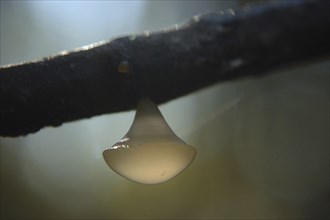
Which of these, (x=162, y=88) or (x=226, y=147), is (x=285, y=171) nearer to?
(x=226, y=147)

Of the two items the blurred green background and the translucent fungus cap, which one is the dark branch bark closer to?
the translucent fungus cap

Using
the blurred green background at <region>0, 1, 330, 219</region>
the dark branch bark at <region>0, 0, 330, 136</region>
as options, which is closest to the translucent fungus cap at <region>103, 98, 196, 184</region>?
the dark branch bark at <region>0, 0, 330, 136</region>

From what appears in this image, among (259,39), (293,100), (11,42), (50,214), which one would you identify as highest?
(11,42)

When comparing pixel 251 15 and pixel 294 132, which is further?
pixel 294 132

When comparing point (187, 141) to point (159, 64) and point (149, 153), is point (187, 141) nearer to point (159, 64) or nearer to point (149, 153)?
point (149, 153)

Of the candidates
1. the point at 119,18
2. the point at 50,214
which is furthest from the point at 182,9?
the point at 50,214

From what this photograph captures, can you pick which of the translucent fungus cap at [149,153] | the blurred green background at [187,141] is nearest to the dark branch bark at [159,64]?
the translucent fungus cap at [149,153]

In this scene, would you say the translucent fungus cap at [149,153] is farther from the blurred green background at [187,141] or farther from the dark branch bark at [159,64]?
the blurred green background at [187,141]
